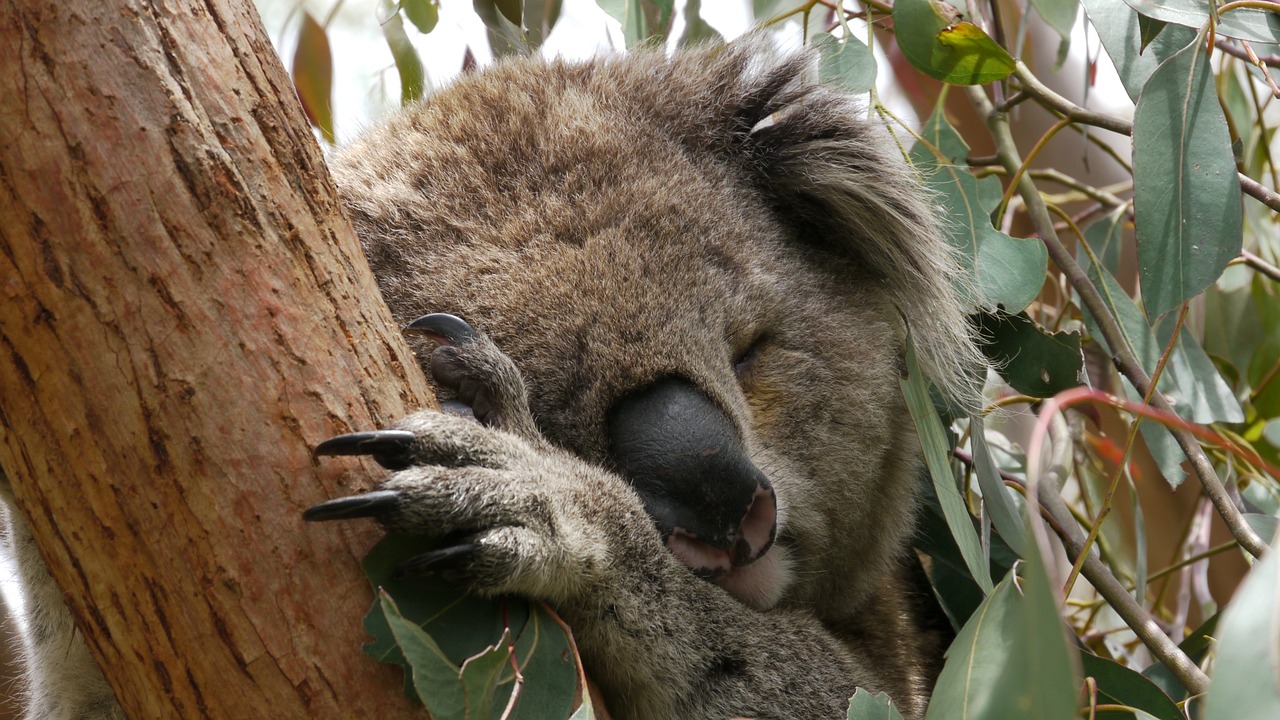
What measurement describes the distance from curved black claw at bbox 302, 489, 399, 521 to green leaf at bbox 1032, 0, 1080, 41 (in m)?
1.54

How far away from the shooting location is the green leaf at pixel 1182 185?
1546mm

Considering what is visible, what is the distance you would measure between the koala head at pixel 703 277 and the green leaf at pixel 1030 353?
3.9 inches

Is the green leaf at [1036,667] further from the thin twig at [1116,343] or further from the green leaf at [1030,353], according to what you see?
the green leaf at [1030,353]

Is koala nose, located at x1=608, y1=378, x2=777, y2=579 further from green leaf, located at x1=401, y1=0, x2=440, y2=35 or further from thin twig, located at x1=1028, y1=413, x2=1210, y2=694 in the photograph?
green leaf, located at x1=401, y1=0, x2=440, y2=35

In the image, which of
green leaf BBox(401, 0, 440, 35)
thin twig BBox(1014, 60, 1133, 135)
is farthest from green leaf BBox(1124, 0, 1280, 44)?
green leaf BBox(401, 0, 440, 35)

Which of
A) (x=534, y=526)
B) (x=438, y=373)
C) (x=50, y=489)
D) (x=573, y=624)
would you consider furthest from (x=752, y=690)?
(x=50, y=489)

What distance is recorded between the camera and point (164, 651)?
1044 millimetres

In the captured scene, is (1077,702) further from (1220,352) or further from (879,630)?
(1220,352)

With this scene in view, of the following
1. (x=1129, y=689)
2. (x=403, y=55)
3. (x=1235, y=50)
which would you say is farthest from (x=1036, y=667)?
(x=403, y=55)

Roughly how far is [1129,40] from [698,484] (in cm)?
101

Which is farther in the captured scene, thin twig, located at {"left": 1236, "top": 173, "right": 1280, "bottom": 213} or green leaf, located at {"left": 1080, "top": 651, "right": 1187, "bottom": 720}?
thin twig, located at {"left": 1236, "top": 173, "right": 1280, "bottom": 213}

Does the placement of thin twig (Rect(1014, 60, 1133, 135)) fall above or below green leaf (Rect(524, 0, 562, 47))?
below

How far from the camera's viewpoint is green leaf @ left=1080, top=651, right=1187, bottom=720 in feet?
5.07

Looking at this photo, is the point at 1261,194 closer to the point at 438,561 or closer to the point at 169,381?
the point at 438,561
